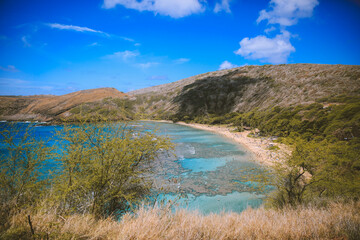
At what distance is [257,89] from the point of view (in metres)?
78.7

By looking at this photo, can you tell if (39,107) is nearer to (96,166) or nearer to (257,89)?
(96,166)

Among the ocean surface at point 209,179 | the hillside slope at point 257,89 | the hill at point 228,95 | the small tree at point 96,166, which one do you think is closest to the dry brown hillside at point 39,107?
the hill at point 228,95

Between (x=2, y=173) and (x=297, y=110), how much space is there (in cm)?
4720

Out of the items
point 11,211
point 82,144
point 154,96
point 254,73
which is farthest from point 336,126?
point 154,96

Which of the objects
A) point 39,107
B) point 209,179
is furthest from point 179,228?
point 39,107

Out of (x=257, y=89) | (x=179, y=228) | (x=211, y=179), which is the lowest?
(x=211, y=179)

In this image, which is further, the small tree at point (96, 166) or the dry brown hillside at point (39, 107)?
the dry brown hillside at point (39, 107)

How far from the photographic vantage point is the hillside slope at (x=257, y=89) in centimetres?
4938

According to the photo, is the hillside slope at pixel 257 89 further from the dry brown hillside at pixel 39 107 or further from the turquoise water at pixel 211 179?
the dry brown hillside at pixel 39 107

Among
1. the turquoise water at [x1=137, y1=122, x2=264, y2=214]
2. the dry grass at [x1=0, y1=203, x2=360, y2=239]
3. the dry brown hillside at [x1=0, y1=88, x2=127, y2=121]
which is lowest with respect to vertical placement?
the turquoise water at [x1=137, y1=122, x2=264, y2=214]

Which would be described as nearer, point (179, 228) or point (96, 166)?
point (179, 228)

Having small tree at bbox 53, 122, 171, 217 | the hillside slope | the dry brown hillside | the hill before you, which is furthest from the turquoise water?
the dry brown hillside

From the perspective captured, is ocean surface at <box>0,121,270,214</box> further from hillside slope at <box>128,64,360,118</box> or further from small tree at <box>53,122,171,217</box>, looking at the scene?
hillside slope at <box>128,64,360,118</box>

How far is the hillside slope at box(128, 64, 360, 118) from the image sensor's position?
49375 millimetres
